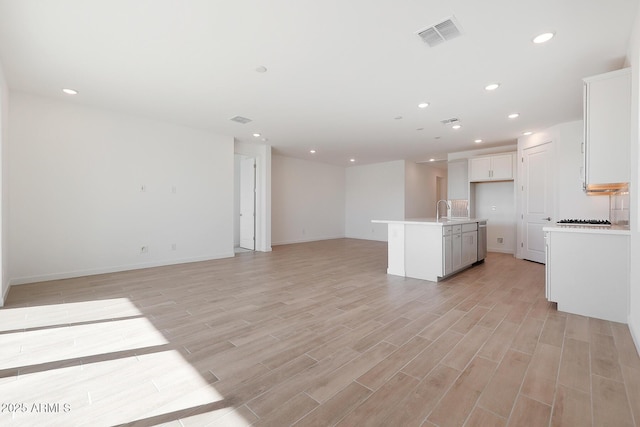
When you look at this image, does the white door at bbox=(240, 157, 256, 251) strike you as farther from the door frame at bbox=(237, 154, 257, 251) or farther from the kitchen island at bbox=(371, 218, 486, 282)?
the kitchen island at bbox=(371, 218, 486, 282)

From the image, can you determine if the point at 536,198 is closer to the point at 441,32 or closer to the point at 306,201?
the point at 441,32

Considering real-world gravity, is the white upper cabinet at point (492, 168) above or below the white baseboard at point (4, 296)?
above

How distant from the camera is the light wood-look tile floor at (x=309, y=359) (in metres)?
1.56

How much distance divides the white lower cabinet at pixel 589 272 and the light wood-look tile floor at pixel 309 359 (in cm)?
20

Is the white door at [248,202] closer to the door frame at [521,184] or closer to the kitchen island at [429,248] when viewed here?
the kitchen island at [429,248]

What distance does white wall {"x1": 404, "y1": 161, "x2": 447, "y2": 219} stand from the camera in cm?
949

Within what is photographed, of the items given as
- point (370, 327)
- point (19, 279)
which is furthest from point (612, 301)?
point (19, 279)

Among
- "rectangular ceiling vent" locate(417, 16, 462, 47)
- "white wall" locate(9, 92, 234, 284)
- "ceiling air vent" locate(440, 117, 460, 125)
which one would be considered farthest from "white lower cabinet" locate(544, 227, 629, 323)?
"white wall" locate(9, 92, 234, 284)

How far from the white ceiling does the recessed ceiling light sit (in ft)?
0.22

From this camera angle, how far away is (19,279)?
4.11 meters

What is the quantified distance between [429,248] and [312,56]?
3.21 metres

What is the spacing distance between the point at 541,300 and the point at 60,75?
6695 mm

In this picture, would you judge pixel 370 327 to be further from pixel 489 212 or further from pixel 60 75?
pixel 489 212

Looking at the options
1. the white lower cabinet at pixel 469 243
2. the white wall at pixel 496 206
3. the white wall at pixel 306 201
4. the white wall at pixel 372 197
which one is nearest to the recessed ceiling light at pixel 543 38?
the white lower cabinet at pixel 469 243
